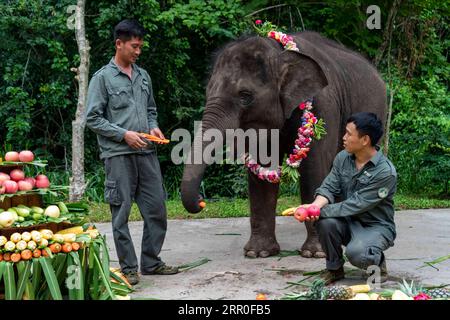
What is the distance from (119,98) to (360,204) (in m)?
2.02

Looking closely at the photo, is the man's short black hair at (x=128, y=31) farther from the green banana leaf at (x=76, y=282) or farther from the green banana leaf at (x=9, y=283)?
the green banana leaf at (x=9, y=283)

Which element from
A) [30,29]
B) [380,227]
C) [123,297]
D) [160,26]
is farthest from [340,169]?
[30,29]

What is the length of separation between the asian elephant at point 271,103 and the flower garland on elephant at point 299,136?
77mm

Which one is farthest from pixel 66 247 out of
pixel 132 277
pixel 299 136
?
pixel 299 136

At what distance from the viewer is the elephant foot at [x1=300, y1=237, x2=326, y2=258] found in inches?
253

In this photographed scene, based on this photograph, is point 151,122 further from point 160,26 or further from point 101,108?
point 160,26

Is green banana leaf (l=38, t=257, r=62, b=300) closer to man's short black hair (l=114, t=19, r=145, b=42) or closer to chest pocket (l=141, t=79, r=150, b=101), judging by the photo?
chest pocket (l=141, t=79, r=150, b=101)

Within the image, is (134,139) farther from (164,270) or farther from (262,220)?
(262,220)

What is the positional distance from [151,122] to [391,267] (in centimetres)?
231

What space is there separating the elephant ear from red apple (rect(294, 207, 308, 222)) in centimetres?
143

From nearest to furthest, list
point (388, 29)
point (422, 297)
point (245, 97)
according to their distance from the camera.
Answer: point (422, 297) < point (245, 97) < point (388, 29)

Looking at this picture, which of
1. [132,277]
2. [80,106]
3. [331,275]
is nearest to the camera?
[331,275]

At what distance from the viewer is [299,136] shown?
6406 mm

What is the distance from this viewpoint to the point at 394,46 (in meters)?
11.7
